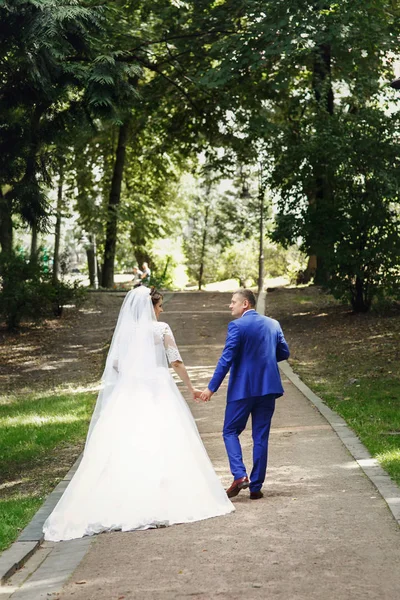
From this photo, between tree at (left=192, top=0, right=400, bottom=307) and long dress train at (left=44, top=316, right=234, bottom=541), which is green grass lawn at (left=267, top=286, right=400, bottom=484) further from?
long dress train at (left=44, top=316, right=234, bottom=541)

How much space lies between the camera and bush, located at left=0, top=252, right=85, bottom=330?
25.6 metres

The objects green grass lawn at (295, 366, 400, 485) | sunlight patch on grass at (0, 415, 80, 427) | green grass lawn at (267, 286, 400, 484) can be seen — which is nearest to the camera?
green grass lawn at (295, 366, 400, 485)

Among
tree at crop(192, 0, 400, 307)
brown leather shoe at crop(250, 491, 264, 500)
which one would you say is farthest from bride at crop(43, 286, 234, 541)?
tree at crop(192, 0, 400, 307)

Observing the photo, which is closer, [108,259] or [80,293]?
[80,293]

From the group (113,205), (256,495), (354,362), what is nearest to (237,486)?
(256,495)

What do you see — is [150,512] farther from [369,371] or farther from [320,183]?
[320,183]

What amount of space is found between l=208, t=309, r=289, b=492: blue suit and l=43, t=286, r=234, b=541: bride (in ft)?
1.15

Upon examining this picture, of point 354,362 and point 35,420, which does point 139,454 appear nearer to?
point 35,420

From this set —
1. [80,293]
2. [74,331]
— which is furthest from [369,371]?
[80,293]

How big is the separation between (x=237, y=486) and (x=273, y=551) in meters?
1.86

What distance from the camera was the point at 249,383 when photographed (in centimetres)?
830

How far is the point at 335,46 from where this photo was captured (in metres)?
22.7

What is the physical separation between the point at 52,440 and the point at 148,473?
15.4ft

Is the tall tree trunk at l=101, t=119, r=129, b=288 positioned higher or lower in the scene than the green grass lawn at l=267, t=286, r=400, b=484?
higher
